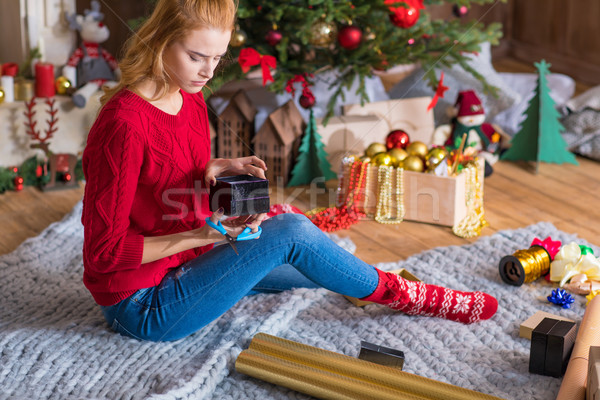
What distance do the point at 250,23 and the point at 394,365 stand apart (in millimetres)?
1504

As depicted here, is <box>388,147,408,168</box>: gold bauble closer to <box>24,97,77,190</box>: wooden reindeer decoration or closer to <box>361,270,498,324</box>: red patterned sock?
<box>361,270,498,324</box>: red patterned sock

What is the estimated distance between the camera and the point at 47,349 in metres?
1.62

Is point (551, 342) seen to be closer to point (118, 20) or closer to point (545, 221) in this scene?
point (545, 221)

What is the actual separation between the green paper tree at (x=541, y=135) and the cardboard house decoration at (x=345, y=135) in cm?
58

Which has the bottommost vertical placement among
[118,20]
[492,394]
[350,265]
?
[492,394]

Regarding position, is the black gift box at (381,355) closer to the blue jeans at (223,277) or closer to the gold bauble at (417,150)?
the blue jeans at (223,277)

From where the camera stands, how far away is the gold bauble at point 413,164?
7.94 feet

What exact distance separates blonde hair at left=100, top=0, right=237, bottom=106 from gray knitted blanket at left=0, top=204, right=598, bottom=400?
57 cm

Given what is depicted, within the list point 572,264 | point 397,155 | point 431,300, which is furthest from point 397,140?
point 431,300

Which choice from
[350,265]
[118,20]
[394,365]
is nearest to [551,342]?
[394,365]

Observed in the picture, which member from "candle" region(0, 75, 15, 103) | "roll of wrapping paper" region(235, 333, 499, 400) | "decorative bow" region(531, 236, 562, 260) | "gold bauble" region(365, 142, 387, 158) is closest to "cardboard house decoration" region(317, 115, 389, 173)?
"gold bauble" region(365, 142, 387, 158)

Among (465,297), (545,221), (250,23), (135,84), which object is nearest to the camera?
(135,84)

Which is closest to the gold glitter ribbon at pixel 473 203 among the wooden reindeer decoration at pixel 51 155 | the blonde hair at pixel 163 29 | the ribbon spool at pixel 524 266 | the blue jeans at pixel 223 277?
the ribbon spool at pixel 524 266

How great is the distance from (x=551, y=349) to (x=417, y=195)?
928 millimetres
